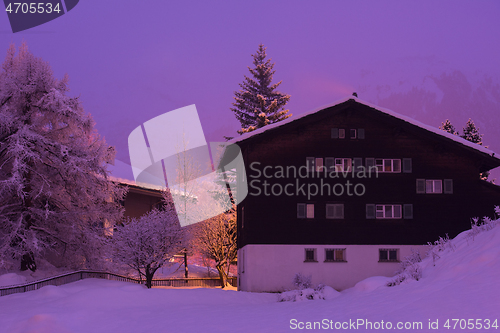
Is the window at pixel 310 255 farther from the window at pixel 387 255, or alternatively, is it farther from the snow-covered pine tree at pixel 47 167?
the snow-covered pine tree at pixel 47 167

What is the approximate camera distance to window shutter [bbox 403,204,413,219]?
30.9 m

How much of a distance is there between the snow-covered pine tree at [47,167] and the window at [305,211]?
36.9 ft

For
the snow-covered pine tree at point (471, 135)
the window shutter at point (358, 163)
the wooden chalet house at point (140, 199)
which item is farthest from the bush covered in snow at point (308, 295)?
the snow-covered pine tree at point (471, 135)

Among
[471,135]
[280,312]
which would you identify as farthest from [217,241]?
[471,135]

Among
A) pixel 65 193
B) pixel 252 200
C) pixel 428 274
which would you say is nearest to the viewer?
pixel 428 274

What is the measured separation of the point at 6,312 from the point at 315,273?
1789 centimetres

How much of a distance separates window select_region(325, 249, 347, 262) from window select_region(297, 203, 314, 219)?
234 cm

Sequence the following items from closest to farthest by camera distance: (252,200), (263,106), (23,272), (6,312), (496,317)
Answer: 1. (496,317)
2. (6,312)
3. (23,272)
4. (252,200)
5. (263,106)

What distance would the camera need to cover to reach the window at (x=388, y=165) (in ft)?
103

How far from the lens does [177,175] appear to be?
156 feet

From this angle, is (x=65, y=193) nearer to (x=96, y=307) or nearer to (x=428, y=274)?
(x=96, y=307)

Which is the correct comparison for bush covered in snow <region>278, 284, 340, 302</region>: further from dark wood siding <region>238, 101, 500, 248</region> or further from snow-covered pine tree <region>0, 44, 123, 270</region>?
snow-covered pine tree <region>0, 44, 123, 270</region>

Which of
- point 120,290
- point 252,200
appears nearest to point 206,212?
point 252,200

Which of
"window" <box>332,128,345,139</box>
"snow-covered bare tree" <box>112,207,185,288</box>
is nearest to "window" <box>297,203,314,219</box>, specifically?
"window" <box>332,128,345,139</box>
